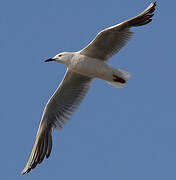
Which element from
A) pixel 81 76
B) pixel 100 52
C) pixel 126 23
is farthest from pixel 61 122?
pixel 126 23

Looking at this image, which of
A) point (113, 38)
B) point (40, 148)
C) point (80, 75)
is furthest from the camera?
point (40, 148)

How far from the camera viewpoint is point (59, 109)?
11461 millimetres

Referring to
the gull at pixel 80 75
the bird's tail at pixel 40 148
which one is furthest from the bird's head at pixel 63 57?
the bird's tail at pixel 40 148

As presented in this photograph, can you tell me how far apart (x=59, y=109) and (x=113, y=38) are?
2034 millimetres

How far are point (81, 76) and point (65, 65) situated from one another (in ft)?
2.15

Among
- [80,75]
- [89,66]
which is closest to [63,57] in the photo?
[89,66]

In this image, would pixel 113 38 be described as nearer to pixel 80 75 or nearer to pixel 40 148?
pixel 80 75

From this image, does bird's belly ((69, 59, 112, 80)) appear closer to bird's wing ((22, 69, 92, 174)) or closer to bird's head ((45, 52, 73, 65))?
bird's head ((45, 52, 73, 65))

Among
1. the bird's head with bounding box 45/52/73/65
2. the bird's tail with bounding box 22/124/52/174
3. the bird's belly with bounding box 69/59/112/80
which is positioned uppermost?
the bird's head with bounding box 45/52/73/65

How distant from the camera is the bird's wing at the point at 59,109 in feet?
36.8

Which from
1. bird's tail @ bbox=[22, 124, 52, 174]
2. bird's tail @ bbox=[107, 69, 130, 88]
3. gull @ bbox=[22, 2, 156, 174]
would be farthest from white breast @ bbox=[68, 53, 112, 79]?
bird's tail @ bbox=[22, 124, 52, 174]

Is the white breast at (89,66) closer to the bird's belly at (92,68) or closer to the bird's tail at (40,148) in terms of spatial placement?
the bird's belly at (92,68)

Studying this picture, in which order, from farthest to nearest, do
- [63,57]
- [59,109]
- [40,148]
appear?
[59,109] < [40,148] < [63,57]

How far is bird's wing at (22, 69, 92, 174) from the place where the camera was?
36.8 feet
